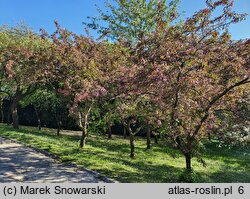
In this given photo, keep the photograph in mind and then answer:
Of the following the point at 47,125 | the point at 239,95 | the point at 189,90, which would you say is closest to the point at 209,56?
the point at 189,90

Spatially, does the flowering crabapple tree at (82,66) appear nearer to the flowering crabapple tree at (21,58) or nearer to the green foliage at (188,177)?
the flowering crabapple tree at (21,58)

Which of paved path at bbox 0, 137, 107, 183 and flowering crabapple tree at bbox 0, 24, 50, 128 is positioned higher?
flowering crabapple tree at bbox 0, 24, 50, 128

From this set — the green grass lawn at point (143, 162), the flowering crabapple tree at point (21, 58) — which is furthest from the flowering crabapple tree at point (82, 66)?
the green grass lawn at point (143, 162)

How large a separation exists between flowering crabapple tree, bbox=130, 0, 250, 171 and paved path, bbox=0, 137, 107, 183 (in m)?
3.60

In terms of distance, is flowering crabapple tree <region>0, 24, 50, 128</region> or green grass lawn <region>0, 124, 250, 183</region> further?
flowering crabapple tree <region>0, 24, 50, 128</region>

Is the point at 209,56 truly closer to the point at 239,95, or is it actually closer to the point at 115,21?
the point at 239,95

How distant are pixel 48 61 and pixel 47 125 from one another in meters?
20.0

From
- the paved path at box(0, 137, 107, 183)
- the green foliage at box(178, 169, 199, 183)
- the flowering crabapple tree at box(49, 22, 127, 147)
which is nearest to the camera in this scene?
the paved path at box(0, 137, 107, 183)

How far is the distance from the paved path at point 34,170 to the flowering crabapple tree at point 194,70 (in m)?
3.60

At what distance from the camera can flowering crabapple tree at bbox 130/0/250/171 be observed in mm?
9859

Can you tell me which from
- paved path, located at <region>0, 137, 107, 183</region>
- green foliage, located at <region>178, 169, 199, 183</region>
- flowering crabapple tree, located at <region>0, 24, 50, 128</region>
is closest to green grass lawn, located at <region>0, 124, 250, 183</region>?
green foliage, located at <region>178, 169, 199, 183</region>

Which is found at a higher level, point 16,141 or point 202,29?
point 202,29

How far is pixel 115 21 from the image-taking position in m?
32.6

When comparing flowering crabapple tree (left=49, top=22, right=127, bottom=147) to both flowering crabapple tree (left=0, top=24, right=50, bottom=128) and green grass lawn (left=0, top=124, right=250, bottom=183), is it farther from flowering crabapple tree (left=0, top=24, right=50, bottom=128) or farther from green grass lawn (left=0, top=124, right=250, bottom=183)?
green grass lawn (left=0, top=124, right=250, bottom=183)
